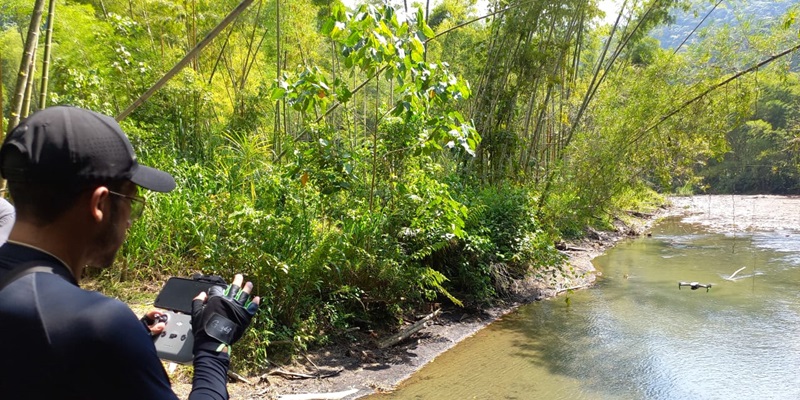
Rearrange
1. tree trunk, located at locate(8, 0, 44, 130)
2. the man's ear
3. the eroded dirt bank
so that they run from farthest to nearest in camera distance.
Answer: the eroded dirt bank < tree trunk, located at locate(8, 0, 44, 130) < the man's ear

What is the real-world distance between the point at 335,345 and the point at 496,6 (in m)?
5.57

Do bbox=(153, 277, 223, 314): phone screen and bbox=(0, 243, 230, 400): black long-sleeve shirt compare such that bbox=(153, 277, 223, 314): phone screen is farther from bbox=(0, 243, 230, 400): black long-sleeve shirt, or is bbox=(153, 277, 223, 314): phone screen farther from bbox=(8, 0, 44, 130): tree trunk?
bbox=(8, 0, 44, 130): tree trunk

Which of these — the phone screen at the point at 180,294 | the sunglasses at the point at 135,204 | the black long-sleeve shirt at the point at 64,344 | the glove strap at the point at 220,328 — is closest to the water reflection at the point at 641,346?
the phone screen at the point at 180,294

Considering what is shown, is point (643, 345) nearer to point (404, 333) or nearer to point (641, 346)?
point (641, 346)

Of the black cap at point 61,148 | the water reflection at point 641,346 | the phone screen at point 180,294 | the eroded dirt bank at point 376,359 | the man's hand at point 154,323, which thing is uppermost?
the black cap at point 61,148

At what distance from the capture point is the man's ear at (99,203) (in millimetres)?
784

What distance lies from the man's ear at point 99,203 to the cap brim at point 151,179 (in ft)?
0.18

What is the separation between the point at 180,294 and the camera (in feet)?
4.02

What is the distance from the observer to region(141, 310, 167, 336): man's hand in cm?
110

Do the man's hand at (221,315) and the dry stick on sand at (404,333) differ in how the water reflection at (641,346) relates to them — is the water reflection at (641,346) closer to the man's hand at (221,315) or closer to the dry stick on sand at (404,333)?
the dry stick on sand at (404,333)

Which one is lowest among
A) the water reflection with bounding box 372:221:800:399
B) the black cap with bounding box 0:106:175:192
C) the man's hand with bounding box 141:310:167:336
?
the water reflection with bounding box 372:221:800:399

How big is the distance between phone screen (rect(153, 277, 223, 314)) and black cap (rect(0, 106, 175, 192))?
0.50 m

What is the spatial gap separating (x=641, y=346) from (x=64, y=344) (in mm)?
5477

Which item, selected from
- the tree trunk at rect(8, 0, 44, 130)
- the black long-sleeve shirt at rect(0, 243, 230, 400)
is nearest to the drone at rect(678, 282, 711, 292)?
the tree trunk at rect(8, 0, 44, 130)
